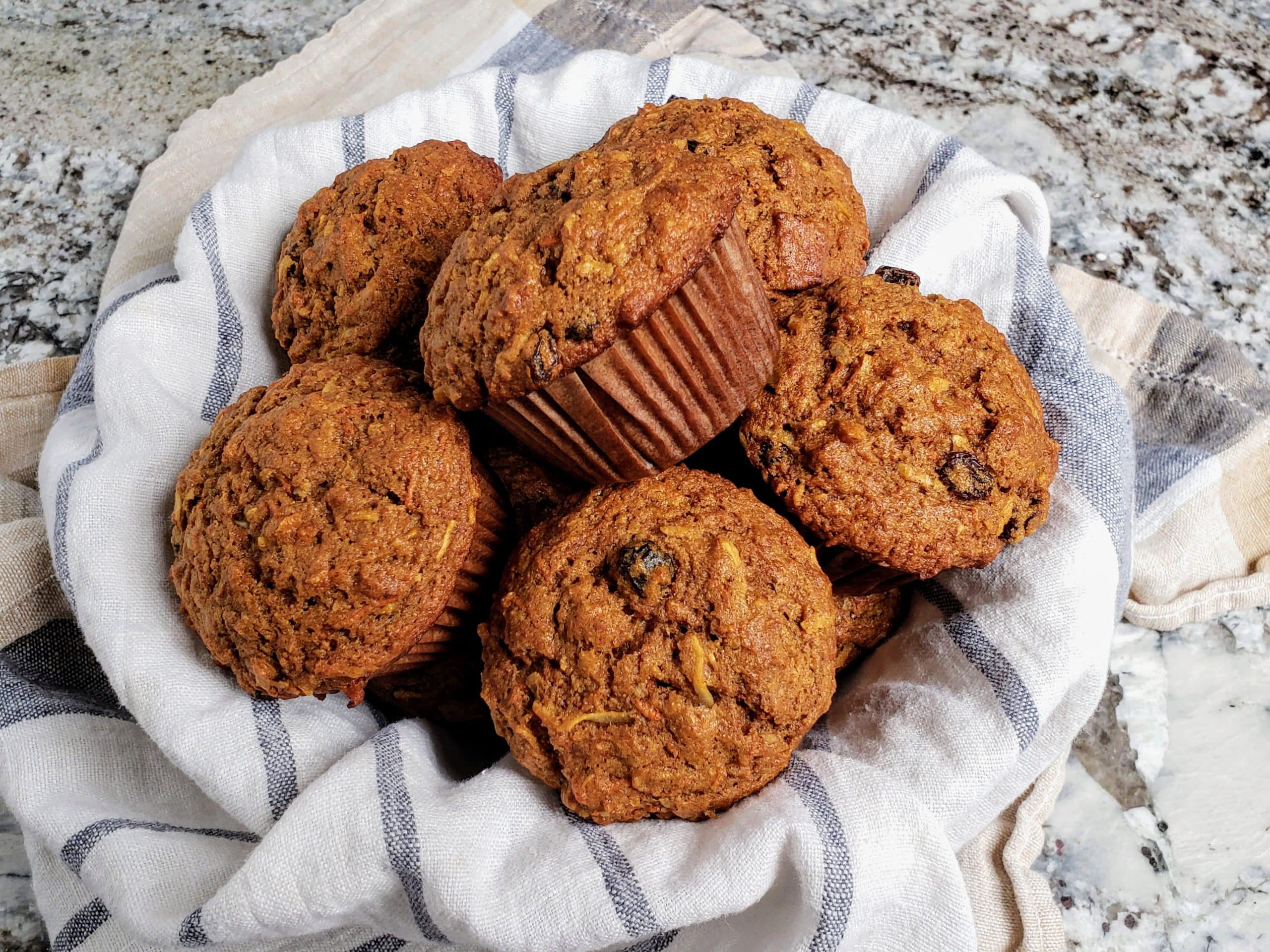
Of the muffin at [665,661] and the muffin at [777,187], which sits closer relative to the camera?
the muffin at [665,661]

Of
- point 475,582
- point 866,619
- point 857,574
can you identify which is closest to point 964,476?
point 857,574

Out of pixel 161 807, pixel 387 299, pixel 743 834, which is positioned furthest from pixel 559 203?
pixel 161 807

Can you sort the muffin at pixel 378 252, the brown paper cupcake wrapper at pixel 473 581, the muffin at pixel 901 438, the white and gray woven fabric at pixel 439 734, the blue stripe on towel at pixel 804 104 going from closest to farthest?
the white and gray woven fabric at pixel 439 734 < the muffin at pixel 901 438 < the brown paper cupcake wrapper at pixel 473 581 < the muffin at pixel 378 252 < the blue stripe on towel at pixel 804 104

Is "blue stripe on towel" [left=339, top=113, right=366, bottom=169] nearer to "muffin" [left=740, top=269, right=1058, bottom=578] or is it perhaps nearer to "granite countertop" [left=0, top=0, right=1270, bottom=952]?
"granite countertop" [left=0, top=0, right=1270, bottom=952]

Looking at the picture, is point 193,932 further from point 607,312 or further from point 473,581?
point 607,312

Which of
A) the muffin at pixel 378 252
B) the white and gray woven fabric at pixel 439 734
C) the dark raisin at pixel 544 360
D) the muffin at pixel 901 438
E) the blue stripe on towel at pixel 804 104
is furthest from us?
the blue stripe on towel at pixel 804 104

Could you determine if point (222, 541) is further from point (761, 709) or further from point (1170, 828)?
point (1170, 828)

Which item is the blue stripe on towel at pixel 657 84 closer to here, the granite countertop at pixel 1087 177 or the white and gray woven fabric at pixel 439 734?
the white and gray woven fabric at pixel 439 734

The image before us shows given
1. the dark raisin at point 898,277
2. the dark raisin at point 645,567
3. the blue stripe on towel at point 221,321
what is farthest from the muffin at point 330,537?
the dark raisin at point 898,277
